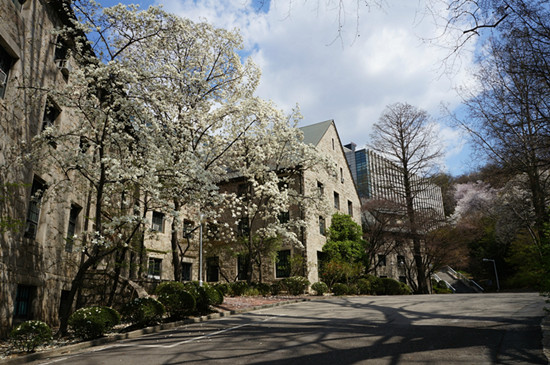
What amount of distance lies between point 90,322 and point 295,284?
1455 centimetres

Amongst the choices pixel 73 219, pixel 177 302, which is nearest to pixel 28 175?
pixel 73 219

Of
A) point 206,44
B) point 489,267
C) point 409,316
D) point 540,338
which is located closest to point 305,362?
point 540,338

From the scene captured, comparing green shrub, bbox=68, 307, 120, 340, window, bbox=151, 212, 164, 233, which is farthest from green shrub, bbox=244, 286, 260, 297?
green shrub, bbox=68, 307, 120, 340

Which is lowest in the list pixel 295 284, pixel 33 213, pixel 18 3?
pixel 295 284

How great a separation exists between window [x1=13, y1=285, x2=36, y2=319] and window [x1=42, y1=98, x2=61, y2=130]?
5100 millimetres

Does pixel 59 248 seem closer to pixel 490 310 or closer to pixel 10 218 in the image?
pixel 10 218

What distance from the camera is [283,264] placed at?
25.5 meters

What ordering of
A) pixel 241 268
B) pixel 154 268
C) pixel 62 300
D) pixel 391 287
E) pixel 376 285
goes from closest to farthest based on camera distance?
pixel 62 300 → pixel 154 268 → pixel 376 285 → pixel 391 287 → pixel 241 268

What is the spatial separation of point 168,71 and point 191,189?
20.1 feet

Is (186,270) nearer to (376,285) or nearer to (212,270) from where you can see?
(212,270)

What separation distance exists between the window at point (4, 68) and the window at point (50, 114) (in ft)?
5.64

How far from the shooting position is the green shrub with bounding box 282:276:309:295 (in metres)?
22.7

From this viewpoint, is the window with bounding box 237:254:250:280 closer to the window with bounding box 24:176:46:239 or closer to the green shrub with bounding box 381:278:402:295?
the green shrub with bounding box 381:278:402:295

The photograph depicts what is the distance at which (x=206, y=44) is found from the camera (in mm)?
18125
